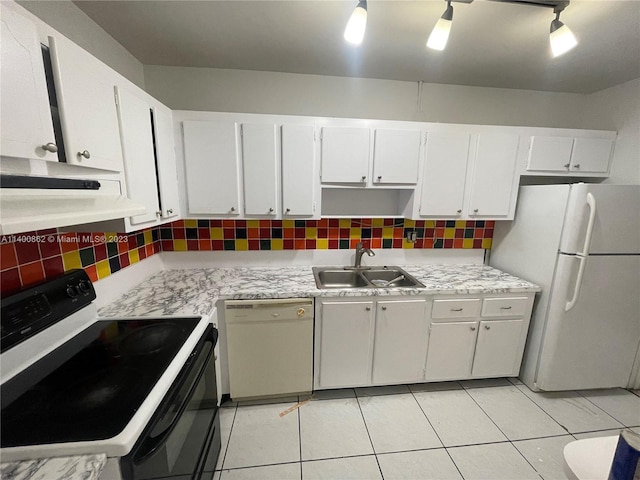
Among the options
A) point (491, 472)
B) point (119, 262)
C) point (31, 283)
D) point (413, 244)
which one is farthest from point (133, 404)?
point (413, 244)

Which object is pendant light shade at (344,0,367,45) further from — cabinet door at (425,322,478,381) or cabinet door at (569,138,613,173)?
cabinet door at (569,138,613,173)

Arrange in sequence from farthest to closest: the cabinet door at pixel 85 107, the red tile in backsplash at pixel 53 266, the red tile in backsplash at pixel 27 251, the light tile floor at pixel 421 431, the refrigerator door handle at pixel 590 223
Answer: the refrigerator door handle at pixel 590 223, the light tile floor at pixel 421 431, the red tile in backsplash at pixel 53 266, the red tile in backsplash at pixel 27 251, the cabinet door at pixel 85 107

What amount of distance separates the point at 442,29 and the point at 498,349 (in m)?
2.18

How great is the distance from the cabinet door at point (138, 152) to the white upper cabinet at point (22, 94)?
1.32 feet

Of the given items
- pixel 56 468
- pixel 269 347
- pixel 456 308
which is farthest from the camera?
pixel 456 308

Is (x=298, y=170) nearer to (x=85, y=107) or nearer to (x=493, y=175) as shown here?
(x=85, y=107)

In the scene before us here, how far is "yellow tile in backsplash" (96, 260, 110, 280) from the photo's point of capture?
58.5 inches

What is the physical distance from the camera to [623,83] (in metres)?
2.09

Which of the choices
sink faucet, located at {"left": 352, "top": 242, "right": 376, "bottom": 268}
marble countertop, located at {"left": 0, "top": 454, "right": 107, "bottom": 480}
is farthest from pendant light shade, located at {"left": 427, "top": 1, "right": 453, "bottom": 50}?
marble countertop, located at {"left": 0, "top": 454, "right": 107, "bottom": 480}

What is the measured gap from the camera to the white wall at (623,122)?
1996 mm

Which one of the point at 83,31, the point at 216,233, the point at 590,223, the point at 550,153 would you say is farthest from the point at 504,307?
the point at 83,31

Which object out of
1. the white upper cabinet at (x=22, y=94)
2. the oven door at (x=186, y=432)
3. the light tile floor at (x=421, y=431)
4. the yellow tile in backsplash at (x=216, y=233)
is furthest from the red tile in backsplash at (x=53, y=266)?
the light tile floor at (x=421, y=431)

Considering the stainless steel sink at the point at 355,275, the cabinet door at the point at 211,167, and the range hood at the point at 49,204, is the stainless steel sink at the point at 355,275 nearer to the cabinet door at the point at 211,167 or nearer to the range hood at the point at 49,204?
the cabinet door at the point at 211,167

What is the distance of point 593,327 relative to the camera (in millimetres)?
1874
